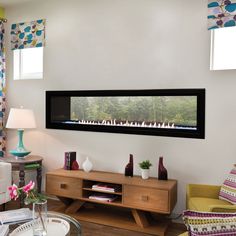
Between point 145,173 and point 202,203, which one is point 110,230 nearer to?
point 145,173

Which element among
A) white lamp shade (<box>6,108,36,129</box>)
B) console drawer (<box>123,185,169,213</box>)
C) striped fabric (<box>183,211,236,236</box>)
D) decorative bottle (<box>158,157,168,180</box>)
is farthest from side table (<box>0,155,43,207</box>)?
striped fabric (<box>183,211,236,236</box>)

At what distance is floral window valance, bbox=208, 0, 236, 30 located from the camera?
290 cm

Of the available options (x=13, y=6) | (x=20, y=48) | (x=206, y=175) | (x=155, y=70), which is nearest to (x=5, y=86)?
(x=20, y=48)

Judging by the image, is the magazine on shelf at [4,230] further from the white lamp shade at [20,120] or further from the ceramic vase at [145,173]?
the white lamp shade at [20,120]

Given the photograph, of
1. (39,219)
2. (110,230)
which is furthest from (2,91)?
(39,219)

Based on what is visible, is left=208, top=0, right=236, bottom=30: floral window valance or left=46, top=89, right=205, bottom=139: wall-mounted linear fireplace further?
left=46, top=89, right=205, bottom=139: wall-mounted linear fireplace

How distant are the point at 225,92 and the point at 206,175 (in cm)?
91

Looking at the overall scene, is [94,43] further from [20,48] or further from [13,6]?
[13,6]

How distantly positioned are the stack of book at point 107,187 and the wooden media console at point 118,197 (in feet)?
0.04

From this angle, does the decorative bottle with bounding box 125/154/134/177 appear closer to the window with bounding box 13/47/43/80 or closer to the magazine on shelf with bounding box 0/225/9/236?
the magazine on shelf with bounding box 0/225/9/236

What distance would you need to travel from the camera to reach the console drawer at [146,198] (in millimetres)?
2814

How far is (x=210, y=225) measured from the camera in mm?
1329

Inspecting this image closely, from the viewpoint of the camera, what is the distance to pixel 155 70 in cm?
329

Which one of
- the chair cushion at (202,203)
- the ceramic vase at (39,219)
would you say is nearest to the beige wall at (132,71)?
the chair cushion at (202,203)
